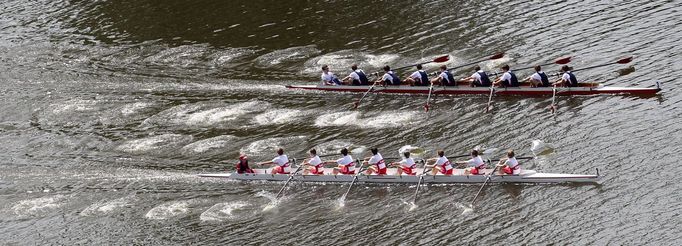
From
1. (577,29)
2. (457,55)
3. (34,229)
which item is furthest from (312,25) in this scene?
(34,229)

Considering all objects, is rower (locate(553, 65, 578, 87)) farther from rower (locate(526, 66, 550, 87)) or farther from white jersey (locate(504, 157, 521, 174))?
white jersey (locate(504, 157, 521, 174))

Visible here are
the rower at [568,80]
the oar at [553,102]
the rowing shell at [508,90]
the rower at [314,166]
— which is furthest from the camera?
the rower at [568,80]

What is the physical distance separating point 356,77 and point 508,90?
359 inches

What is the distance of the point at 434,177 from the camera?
42.4m

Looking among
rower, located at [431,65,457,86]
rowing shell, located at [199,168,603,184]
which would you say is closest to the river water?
rowing shell, located at [199,168,603,184]

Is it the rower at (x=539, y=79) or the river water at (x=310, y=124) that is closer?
the river water at (x=310, y=124)

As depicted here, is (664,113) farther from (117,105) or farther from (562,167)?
(117,105)

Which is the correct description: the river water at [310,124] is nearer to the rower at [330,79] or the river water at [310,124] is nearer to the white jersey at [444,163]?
the white jersey at [444,163]

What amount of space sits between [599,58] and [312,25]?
22.2 meters

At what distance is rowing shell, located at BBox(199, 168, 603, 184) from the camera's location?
132 ft

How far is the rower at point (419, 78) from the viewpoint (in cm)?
5322

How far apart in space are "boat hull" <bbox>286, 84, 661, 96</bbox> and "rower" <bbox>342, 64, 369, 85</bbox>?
0.95ft

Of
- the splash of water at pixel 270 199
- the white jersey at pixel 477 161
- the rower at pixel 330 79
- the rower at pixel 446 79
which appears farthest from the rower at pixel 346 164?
the rower at pixel 330 79

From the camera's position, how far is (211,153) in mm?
49000
